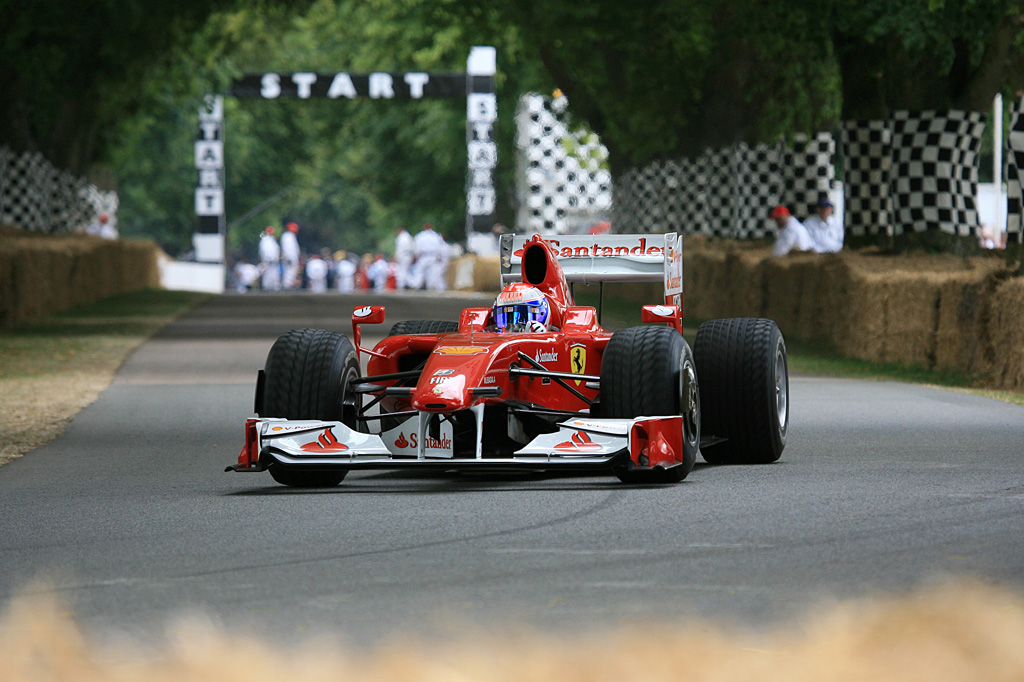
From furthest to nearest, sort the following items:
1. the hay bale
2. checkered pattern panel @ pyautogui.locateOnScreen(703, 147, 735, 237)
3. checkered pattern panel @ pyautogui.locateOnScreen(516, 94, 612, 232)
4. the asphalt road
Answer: checkered pattern panel @ pyautogui.locateOnScreen(516, 94, 612, 232), checkered pattern panel @ pyautogui.locateOnScreen(703, 147, 735, 237), the hay bale, the asphalt road

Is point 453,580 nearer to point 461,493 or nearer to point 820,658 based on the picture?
point 820,658

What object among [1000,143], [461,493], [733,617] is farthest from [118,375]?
[1000,143]

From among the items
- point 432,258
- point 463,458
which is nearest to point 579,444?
point 463,458

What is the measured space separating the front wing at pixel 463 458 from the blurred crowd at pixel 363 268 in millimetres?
38860

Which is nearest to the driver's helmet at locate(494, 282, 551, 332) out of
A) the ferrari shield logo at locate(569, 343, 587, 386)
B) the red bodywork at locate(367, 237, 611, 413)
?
the red bodywork at locate(367, 237, 611, 413)

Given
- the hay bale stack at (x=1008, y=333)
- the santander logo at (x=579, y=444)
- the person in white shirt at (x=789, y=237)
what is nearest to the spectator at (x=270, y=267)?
the person in white shirt at (x=789, y=237)

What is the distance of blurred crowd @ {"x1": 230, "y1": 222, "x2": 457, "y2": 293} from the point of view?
51.9 m

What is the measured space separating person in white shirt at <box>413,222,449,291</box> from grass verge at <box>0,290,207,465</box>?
1880cm

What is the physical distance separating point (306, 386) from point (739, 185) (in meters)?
23.0

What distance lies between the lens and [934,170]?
21.5m

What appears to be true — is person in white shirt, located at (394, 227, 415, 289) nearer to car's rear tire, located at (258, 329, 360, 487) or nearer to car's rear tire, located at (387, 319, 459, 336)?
car's rear tire, located at (387, 319, 459, 336)

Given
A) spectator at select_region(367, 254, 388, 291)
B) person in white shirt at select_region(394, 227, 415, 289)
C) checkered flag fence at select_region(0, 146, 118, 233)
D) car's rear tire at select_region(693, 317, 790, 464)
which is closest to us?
car's rear tire at select_region(693, 317, 790, 464)

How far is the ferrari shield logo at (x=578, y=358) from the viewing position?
31.5 ft

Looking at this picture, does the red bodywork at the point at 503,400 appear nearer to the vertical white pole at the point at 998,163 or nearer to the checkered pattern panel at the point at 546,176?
the vertical white pole at the point at 998,163
